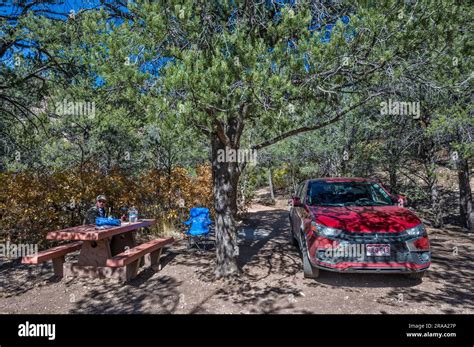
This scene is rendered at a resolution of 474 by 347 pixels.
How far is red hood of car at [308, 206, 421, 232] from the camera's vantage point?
4.50 meters

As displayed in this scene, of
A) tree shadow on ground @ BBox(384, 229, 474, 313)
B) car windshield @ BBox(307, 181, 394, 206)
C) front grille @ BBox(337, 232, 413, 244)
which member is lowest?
tree shadow on ground @ BBox(384, 229, 474, 313)

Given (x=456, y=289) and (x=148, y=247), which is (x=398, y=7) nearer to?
(x=456, y=289)

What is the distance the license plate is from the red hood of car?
0.25 meters

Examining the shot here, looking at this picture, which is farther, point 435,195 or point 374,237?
point 435,195

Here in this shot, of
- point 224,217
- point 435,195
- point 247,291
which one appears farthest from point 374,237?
point 435,195

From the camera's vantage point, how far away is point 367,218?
471 cm

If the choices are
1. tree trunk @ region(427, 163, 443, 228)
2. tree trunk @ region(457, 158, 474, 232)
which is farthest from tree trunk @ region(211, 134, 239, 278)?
tree trunk @ region(457, 158, 474, 232)

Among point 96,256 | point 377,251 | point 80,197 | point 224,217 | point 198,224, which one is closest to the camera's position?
point 377,251

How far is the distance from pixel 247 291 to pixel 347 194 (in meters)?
2.77

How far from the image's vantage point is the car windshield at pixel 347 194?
5.59m

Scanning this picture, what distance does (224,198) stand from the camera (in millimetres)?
5367

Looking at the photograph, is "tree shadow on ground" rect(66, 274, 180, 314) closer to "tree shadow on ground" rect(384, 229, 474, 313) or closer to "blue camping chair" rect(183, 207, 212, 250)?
"blue camping chair" rect(183, 207, 212, 250)

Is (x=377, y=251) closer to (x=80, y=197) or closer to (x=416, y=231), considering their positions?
(x=416, y=231)

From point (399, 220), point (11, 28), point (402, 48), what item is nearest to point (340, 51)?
point (402, 48)
